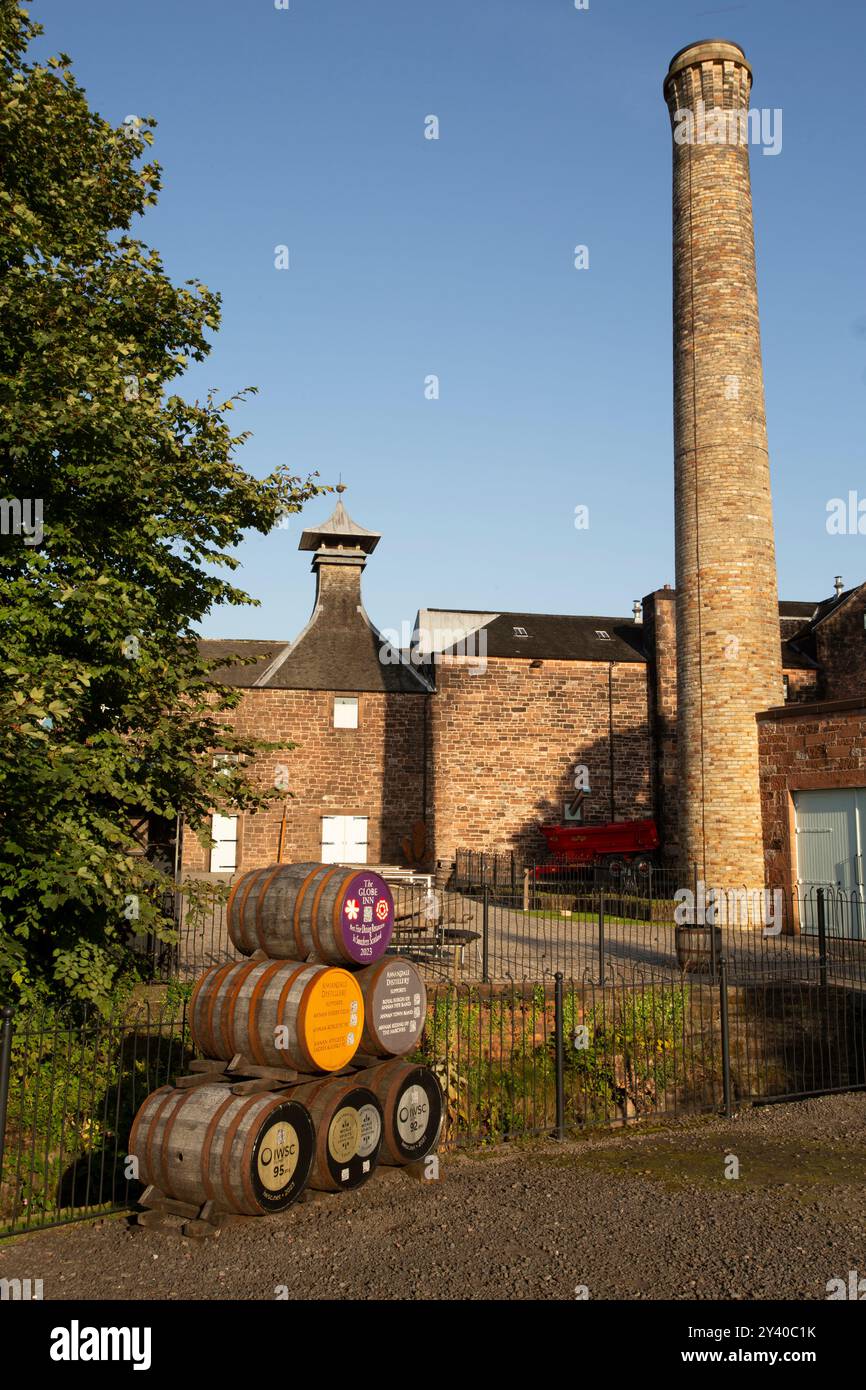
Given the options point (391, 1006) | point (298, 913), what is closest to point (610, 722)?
point (391, 1006)

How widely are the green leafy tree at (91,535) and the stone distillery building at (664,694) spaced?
34.0 feet

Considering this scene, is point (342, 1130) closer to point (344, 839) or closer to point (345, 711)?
point (344, 839)

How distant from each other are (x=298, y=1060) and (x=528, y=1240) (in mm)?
1975

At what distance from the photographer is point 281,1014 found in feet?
22.6

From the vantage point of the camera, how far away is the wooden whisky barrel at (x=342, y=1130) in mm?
6836

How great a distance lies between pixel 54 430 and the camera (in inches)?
387

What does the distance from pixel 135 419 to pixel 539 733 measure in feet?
66.1

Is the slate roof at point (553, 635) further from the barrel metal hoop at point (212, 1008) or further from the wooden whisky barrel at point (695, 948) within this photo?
the barrel metal hoop at point (212, 1008)

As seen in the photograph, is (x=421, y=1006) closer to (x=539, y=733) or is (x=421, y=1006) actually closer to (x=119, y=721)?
(x=119, y=721)

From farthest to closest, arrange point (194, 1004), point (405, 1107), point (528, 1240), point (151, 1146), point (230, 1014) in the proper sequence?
point (405, 1107)
point (194, 1004)
point (230, 1014)
point (151, 1146)
point (528, 1240)

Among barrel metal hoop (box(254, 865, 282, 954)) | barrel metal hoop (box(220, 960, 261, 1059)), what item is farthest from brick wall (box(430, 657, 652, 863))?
barrel metal hoop (box(220, 960, 261, 1059))

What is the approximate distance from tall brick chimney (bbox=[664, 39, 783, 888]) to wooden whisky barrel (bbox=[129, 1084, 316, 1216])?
14.4 metres

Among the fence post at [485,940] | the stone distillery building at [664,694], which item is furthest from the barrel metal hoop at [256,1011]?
the stone distillery building at [664,694]

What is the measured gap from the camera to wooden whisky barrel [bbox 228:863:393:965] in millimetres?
7285
